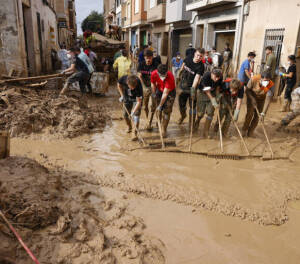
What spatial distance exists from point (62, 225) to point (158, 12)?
734 inches

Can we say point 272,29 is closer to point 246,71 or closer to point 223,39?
point 246,71

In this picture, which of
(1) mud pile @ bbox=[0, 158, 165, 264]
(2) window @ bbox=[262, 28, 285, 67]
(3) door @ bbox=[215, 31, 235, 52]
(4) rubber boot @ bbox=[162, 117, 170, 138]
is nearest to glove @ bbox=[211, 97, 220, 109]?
(4) rubber boot @ bbox=[162, 117, 170, 138]

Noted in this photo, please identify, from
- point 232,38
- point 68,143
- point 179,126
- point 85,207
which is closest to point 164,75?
point 179,126

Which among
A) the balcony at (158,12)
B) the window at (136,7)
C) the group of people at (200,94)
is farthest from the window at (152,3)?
the group of people at (200,94)

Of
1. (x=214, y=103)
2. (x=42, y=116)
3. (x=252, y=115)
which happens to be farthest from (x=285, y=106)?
(x=42, y=116)

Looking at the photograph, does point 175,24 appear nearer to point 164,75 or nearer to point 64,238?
point 164,75

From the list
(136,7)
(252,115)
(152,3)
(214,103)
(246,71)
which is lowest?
(252,115)

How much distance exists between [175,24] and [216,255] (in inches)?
656

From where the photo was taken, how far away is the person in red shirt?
16.5 feet

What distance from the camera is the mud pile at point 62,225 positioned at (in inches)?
90.2

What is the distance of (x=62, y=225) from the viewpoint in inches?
100

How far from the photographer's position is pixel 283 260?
246 cm

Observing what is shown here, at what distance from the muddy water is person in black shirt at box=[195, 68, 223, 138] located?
59cm

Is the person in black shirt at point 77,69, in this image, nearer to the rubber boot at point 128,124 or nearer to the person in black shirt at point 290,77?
the rubber boot at point 128,124
